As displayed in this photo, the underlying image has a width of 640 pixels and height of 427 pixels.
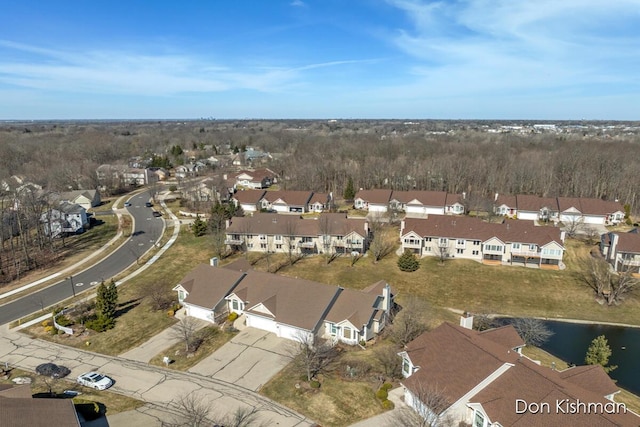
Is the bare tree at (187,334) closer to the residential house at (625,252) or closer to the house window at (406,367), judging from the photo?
the house window at (406,367)

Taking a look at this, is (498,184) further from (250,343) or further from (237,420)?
(237,420)

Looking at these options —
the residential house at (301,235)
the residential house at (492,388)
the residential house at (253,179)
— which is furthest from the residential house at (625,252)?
the residential house at (253,179)

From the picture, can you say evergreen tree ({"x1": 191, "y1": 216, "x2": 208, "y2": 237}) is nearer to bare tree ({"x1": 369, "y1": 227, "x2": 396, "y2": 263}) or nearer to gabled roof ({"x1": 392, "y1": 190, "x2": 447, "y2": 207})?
bare tree ({"x1": 369, "y1": 227, "x2": 396, "y2": 263})

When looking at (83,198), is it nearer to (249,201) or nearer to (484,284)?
(249,201)

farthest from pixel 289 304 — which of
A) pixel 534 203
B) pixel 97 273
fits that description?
pixel 534 203

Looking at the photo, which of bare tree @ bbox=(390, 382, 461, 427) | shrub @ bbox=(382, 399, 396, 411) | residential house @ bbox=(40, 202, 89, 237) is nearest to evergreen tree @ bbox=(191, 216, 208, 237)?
residential house @ bbox=(40, 202, 89, 237)

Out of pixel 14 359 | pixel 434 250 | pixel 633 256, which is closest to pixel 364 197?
pixel 434 250

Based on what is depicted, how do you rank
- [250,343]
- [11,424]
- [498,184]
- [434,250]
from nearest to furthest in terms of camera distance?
[11,424] < [250,343] < [434,250] < [498,184]
